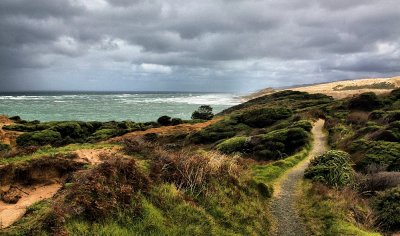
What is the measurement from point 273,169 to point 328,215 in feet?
24.6

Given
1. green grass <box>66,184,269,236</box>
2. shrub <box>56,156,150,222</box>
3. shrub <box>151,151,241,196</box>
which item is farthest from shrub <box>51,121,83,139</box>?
shrub <box>56,156,150,222</box>

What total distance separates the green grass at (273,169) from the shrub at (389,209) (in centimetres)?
524

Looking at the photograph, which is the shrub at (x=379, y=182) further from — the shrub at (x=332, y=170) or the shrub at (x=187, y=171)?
the shrub at (x=187, y=171)

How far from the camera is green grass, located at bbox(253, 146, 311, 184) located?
65.8 ft

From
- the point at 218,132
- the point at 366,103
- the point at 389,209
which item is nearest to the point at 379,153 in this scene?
the point at 389,209

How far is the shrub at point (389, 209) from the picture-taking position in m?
14.5

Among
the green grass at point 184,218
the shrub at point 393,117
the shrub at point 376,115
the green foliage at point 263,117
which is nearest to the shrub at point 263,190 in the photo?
the green grass at point 184,218

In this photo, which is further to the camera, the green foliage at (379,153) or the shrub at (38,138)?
the shrub at (38,138)

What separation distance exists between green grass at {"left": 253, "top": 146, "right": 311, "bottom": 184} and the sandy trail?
9944 mm

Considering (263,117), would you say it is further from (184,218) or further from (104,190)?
(104,190)

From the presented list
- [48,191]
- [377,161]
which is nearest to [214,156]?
[48,191]

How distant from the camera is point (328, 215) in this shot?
46.5 feet

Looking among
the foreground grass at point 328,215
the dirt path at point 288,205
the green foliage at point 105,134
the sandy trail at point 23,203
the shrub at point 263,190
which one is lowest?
the green foliage at point 105,134

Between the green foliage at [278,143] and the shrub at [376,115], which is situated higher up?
the shrub at [376,115]
